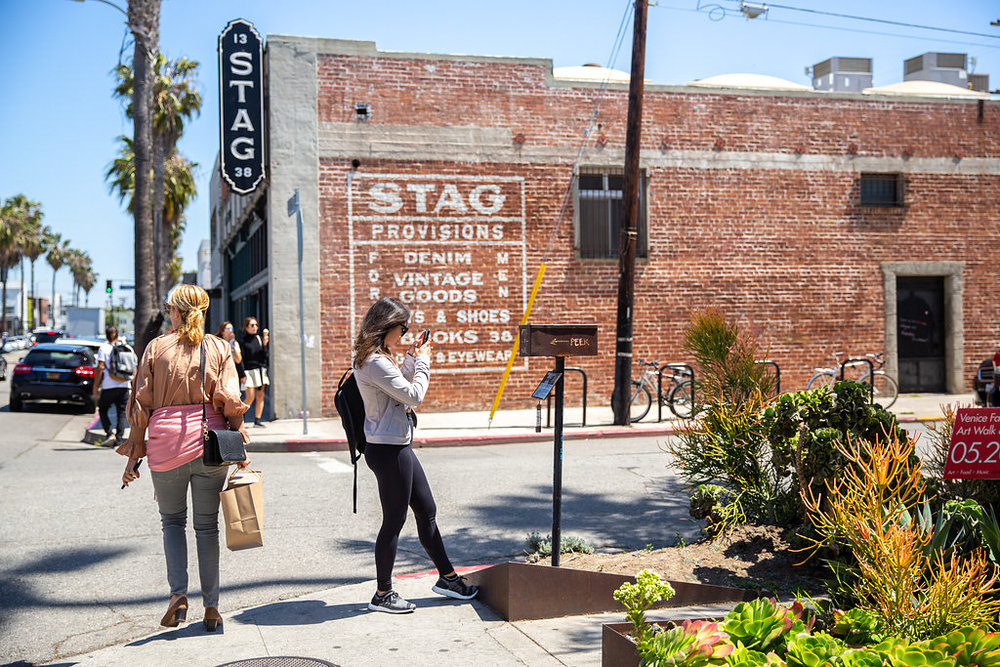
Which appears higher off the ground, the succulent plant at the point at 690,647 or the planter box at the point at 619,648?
the succulent plant at the point at 690,647

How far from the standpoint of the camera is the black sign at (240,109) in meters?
16.3

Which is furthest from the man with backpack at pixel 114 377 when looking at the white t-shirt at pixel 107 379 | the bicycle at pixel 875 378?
the bicycle at pixel 875 378

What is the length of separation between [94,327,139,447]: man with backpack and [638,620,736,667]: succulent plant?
10766mm

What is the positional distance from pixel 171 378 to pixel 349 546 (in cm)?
283

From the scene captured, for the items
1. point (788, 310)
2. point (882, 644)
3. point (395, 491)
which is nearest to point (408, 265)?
point (788, 310)

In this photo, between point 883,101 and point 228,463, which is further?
point 883,101

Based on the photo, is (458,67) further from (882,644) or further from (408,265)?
(882,644)

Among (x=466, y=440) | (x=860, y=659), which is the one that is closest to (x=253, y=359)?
(x=466, y=440)

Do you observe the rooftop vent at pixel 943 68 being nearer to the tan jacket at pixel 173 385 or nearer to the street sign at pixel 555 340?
the street sign at pixel 555 340

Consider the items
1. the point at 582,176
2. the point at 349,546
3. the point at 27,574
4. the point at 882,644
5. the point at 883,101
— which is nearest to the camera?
the point at 882,644

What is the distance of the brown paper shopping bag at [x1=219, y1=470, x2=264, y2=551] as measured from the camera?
15.9 feet

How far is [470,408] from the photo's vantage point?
1681cm

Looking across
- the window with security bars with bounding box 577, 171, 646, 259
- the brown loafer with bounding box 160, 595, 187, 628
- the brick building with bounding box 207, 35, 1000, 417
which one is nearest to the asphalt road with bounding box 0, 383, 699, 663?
the brown loafer with bounding box 160, 595, 187, 628

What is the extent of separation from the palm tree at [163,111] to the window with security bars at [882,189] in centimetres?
2071
